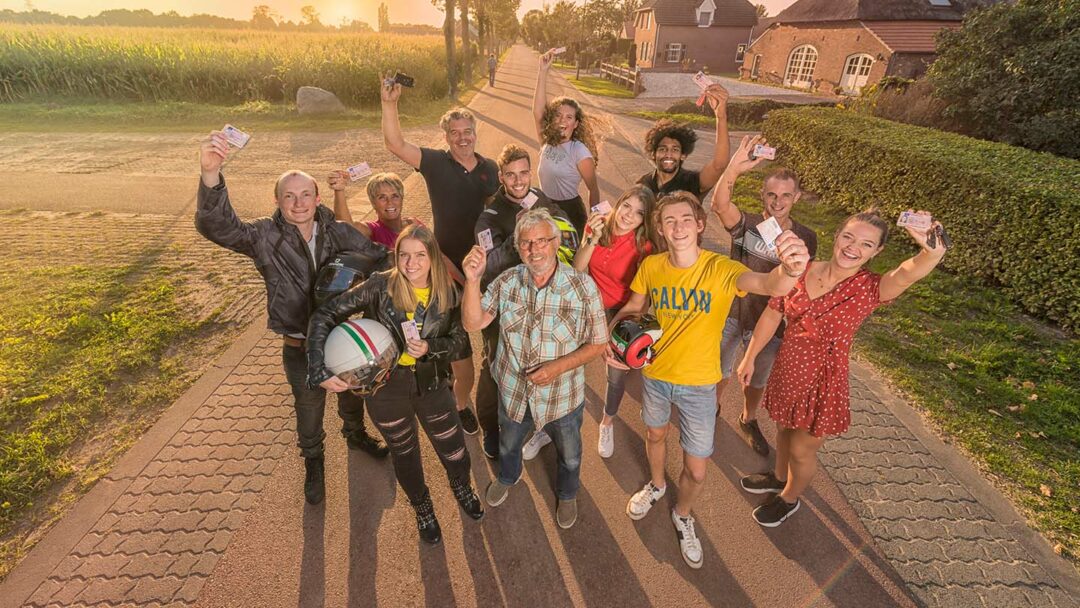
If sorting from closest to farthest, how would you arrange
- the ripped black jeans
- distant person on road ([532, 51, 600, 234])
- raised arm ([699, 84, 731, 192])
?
the ripped black jeans, raised arm ([699, 84, 731, 192]), distant person on road ([532, 51, 600, 234])

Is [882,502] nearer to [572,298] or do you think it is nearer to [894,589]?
[894,589]

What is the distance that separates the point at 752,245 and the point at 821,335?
3.44 feet

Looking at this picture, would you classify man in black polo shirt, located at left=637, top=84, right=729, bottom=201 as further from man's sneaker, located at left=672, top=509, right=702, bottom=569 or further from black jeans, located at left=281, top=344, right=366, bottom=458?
black jeans, located at left=281, top=344, right=366, bottom=458

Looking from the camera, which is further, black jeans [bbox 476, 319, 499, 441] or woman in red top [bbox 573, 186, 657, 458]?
black jeans [bbox 476, 319, 499, 441]

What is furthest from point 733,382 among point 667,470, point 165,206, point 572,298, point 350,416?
point 165,206

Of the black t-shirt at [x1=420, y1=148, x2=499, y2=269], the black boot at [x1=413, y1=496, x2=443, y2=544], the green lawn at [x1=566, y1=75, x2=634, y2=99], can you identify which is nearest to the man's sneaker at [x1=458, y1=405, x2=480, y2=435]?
the black boot at [x1=413, y1=496, x2=443, y2=544]

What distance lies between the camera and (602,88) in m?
34.7

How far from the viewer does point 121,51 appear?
22.1m

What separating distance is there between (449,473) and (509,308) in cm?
157

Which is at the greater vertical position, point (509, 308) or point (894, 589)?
point (509, 308)

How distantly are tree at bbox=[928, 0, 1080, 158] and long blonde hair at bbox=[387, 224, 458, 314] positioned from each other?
51.1ft

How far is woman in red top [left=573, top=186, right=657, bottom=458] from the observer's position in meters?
3.53

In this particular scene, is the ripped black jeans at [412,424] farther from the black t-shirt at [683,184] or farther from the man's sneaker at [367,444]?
the black t-shirt at [683,184]

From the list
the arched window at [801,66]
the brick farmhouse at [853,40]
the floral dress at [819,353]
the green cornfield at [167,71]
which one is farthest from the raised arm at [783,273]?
the arched window at [801,66]
